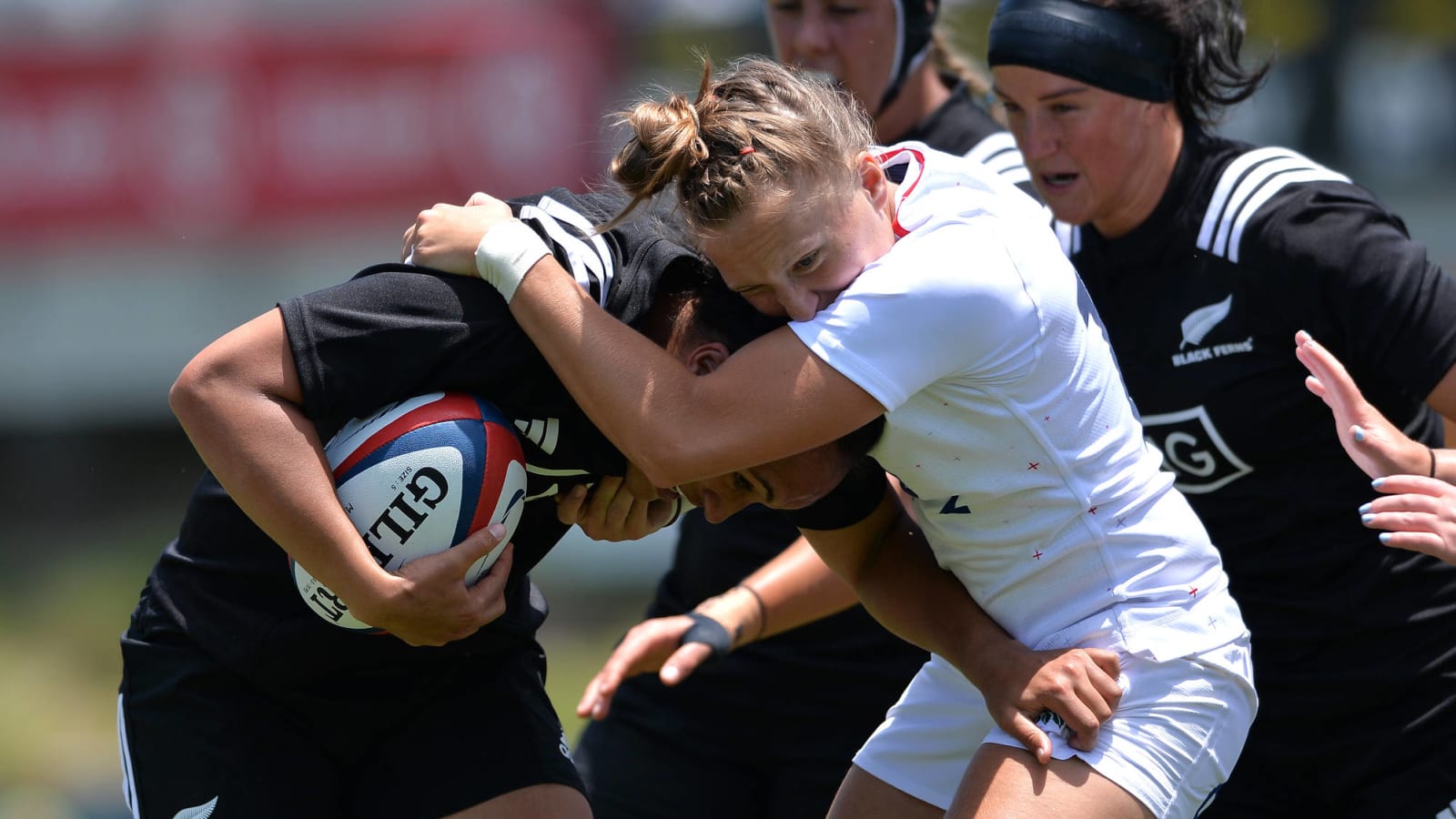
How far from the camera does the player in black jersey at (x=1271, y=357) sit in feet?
12.4

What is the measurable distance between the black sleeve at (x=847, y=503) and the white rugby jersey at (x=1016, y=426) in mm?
234

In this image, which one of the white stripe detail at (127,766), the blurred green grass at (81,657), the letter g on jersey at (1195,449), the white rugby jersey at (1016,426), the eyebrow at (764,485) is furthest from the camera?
the blurred green grass at (81,657)

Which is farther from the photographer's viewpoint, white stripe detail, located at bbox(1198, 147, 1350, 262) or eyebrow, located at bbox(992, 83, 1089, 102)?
eyebrow, located at bbox(992, 83, 1089, 102)

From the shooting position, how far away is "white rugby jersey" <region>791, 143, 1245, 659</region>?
9.75 ft

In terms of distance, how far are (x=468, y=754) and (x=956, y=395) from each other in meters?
1.34

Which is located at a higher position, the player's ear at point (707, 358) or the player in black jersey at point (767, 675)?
the player's ear at point (707, 358)

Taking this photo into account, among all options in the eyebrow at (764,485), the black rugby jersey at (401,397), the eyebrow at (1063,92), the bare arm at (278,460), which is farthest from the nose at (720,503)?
the eyebrow at (1063,92)

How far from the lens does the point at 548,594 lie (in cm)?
1154

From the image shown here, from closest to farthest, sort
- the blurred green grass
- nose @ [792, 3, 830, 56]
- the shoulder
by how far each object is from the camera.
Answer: the shoulder < nose @ [792, 3, 830, 56] < the blurred green grass

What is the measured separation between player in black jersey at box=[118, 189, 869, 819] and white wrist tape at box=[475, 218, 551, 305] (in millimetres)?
59

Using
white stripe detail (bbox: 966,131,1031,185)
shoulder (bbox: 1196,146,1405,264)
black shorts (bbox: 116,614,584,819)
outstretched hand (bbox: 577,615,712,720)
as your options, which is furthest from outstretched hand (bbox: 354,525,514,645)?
white stripe detail (bbox: 966,131,1031,185)

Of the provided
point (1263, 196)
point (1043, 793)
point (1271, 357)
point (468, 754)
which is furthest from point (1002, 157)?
point (468, 754)

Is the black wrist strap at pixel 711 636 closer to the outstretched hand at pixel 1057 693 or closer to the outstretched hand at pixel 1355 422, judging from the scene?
the outstretched hand at pixel 1057 693

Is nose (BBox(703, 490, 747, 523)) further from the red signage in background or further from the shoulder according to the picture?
the red signage in background
